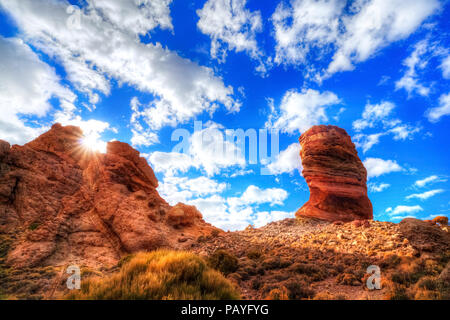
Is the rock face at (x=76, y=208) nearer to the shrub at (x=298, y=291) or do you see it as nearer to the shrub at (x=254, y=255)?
the shrub at (x=254, y=255)

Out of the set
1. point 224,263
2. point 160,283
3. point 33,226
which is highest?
point 33,226

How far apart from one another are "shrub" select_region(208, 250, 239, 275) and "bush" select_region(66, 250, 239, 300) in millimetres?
3908

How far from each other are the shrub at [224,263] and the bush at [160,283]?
12.8 feet

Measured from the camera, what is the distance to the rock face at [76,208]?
12117mm

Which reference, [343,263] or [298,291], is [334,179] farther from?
[298,291]

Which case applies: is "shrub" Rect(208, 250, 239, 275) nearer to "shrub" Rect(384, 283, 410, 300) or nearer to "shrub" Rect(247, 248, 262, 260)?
"shrub" Rect(247, 248, 262, 260)

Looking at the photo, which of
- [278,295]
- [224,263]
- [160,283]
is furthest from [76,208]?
[278,295]

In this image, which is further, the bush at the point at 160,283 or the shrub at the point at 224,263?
the shrub at the point at 224,263

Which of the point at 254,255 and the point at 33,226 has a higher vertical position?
the point at 33,226

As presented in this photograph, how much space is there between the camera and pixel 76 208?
15.1 metres

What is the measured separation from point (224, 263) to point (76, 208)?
40.6 feet

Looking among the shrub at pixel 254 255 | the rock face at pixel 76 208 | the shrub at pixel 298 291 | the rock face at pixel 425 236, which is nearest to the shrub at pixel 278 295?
the shrub at pixel 298 291

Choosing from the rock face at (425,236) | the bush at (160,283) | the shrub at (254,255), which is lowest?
the shrub at (254,255)
